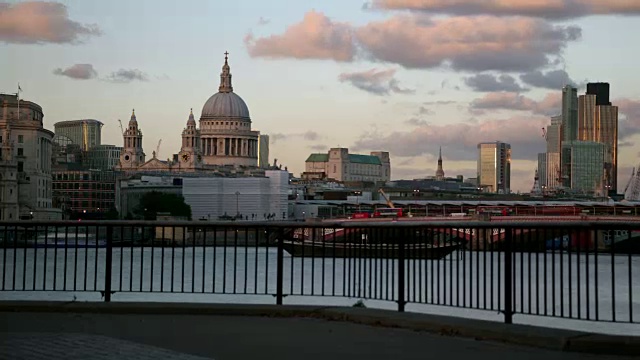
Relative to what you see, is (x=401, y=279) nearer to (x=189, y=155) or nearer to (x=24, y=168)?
(x=24, y=168)

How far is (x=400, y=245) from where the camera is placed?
11.8m

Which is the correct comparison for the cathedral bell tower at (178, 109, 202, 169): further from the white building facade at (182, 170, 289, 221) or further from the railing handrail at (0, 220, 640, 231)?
the railing handrail at (0, 220, 640, 231)

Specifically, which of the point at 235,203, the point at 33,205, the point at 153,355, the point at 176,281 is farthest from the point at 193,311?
the point at 235,203

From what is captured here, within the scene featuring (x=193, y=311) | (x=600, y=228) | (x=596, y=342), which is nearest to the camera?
(x=596, y=342)

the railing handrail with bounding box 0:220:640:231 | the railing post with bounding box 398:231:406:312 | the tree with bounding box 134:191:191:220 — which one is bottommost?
the tree with bounding box 134:191:191:220

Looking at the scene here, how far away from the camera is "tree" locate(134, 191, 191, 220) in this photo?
13612cm

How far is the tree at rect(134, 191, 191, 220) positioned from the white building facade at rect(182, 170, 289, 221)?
5.15 meters

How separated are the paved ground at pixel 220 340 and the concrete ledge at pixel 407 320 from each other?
0.37ft

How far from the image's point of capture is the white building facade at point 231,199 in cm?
14962

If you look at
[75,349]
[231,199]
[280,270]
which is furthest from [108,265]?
[231,199]

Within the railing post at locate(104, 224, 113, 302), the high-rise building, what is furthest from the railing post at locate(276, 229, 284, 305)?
the high-rise building

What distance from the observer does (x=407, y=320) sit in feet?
34.4

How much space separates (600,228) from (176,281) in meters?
22.4

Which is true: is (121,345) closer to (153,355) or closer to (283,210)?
(153,355)
